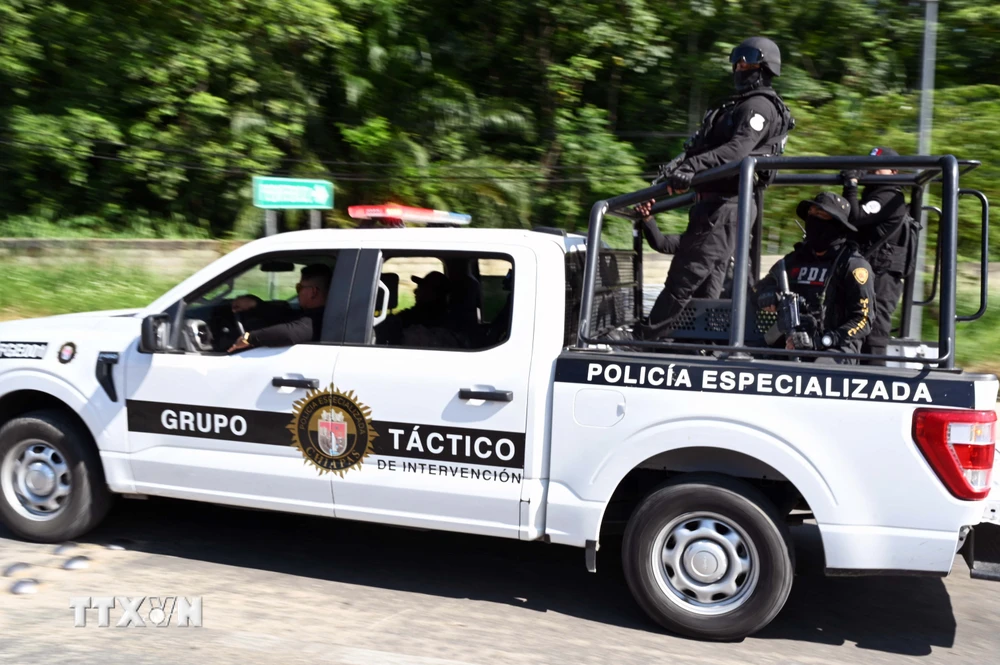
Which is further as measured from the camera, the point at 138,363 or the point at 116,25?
the point at 116,25

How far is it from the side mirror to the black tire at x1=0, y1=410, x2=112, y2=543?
0.69 metres

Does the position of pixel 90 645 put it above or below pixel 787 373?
below

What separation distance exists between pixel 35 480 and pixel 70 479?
0.22 meters

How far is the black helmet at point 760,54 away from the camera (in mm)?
5123

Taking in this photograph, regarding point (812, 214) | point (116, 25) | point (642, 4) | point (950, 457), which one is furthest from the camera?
point (116, 25)

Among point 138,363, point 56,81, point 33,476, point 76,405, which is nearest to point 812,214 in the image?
point 138,363

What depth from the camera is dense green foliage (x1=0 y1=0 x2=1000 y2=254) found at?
14.4 meters

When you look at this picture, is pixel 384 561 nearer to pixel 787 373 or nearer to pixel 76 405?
pixel 76 405

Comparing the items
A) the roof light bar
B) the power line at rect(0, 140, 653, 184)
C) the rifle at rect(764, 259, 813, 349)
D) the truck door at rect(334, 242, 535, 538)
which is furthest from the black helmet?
the power line at rect(0, 140, 653, 184)

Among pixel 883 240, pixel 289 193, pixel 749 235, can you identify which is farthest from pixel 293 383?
pixel 289 193

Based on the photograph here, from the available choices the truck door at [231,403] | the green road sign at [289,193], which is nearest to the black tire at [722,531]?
the truck door at [231,403]

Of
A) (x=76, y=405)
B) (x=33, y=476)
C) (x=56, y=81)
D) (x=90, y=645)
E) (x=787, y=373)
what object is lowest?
(x=90, y=645)

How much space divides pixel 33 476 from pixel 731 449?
11.8 feet

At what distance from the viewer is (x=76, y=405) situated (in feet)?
17.1
